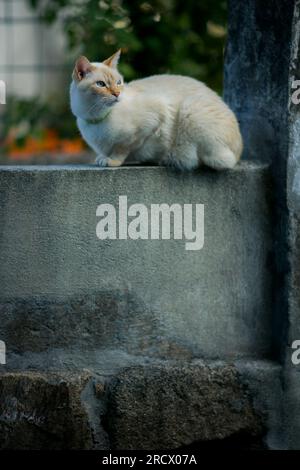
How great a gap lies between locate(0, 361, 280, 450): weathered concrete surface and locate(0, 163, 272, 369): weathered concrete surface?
0.30 feet

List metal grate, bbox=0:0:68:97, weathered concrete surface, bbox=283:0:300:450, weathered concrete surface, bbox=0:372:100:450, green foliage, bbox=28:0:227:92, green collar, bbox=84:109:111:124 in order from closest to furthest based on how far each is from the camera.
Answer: weathered concrete surface, bbox=0:372:100:450 → weathered concrete surface, bbox=283:0:300:450 → green collar, bbox=84:109:111:124 → green foliage, bbox=28:0:227:92 → metal grate, bbox=0:0:68:97

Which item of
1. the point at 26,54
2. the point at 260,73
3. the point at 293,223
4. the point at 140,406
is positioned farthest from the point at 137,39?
the point at 26,54

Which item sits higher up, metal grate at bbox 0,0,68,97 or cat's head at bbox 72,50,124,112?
metal grate at bbox 0,0,68,97

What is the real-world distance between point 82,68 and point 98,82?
10 centimetres

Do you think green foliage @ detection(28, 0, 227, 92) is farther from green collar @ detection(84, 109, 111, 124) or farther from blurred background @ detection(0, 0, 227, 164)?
green collar @ detection(84, 109, 111, 124)

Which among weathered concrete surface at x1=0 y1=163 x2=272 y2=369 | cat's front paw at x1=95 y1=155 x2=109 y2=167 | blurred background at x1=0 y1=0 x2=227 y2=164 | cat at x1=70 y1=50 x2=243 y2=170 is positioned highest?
blurred background at x1=0 y1=0 x2=227 y2=164

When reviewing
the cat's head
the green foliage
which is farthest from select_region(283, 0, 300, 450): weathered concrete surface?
the green foliage

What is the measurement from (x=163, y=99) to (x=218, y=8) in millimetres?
1898

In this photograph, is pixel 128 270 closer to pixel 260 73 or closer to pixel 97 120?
pixel 97 120

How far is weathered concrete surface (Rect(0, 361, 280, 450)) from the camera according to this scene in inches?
143

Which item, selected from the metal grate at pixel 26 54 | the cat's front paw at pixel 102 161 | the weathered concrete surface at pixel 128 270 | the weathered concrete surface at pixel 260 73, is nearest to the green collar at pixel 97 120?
the cat's front paw at pixel 102 161

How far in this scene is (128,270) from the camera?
12.2ft

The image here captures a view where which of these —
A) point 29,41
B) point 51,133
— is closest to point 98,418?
point 51,133

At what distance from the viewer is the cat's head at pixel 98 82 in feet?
12.4
